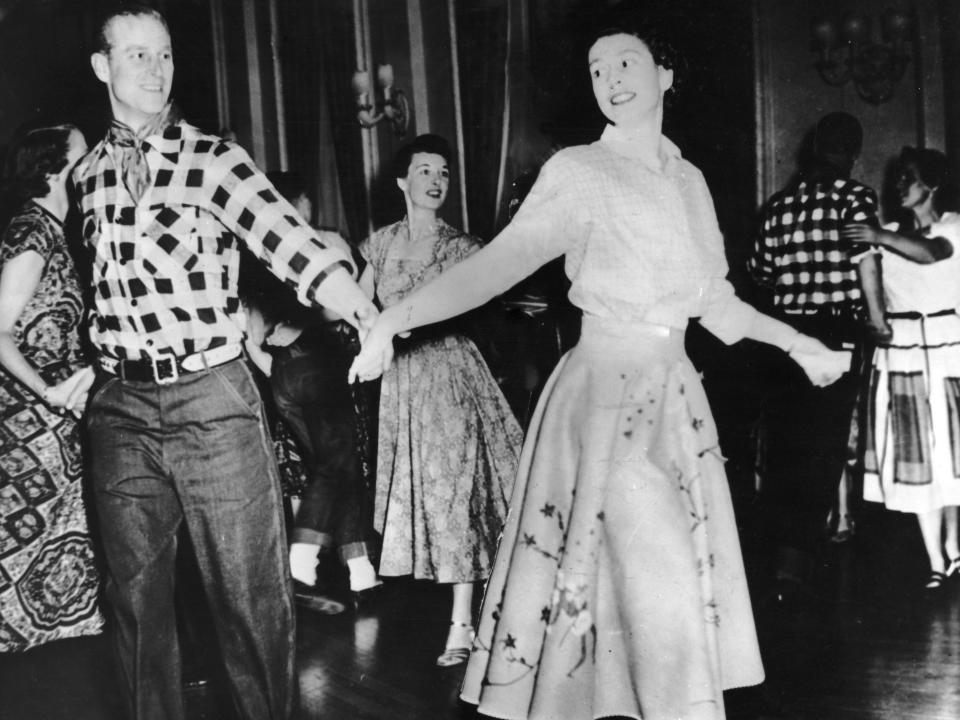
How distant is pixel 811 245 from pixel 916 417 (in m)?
0.48

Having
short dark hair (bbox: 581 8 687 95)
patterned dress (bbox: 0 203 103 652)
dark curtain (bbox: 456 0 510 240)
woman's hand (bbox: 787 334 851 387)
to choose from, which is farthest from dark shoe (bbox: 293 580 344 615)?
short dark hair (bbox: 581 8 687 95)

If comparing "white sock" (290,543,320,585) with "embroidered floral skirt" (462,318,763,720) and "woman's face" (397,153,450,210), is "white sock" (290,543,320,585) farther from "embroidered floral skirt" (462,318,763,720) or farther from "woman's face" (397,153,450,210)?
"woman's face" (397,153,450,210)

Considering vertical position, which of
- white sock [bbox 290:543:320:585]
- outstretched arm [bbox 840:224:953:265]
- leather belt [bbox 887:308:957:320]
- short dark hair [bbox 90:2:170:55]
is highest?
short dark hair [bbox 90:2:170:55]

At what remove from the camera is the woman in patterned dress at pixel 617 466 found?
1.69 metres

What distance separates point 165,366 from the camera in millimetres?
1740

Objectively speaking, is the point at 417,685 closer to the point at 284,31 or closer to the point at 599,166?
the point at 599,166

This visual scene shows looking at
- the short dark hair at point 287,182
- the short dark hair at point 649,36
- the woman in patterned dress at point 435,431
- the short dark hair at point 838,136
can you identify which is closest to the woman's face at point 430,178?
the woman in patterned dress at point 435,431

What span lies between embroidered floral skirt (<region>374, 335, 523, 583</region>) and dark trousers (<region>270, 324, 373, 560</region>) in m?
0.11

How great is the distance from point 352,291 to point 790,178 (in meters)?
1.11

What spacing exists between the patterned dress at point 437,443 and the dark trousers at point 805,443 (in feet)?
2.15

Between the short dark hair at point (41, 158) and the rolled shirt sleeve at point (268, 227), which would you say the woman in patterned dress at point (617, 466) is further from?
the short dark hair at point (41, 158)

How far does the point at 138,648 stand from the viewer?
1.74m

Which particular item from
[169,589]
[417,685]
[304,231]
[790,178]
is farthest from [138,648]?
[790,178]

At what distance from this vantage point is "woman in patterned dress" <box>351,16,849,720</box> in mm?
1688
